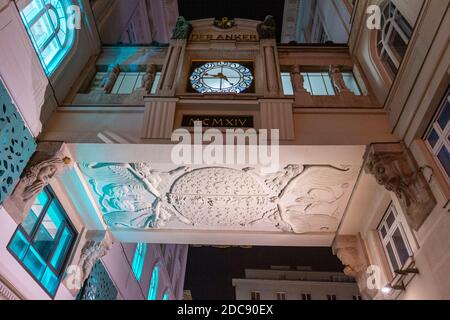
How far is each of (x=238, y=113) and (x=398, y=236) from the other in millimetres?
3852

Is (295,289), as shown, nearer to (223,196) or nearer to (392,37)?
(223,196)

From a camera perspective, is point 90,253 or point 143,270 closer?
point 90,253

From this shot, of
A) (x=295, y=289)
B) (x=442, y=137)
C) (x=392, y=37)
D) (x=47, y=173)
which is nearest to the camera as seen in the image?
(x=442, y=137)

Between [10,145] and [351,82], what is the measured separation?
7.09 meters

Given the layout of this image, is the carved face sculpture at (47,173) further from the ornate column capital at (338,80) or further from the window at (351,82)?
the window at (351,82)

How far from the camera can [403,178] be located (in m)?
5.14

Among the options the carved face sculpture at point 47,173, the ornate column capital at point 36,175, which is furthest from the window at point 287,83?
the carved face sculpture at point 47,173

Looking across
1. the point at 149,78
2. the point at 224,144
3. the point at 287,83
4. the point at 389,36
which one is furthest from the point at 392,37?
the point at 149,78

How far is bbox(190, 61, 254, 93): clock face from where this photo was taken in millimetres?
7168

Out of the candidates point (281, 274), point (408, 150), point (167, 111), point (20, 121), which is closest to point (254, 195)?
point (167, 111)

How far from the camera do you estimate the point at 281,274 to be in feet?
80.4

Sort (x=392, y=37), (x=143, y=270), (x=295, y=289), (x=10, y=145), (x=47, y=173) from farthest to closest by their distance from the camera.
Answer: (x=295, y=289), (x=143, y=270), (x=392, y=37), (x=47, y=173), (x=10, y=145)

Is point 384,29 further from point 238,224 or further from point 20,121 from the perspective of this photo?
point 20,121

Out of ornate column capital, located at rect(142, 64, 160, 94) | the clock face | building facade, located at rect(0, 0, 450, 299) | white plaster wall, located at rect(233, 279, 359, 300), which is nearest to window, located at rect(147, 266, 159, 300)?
building facade, located at rect(0, 0, 450, 299)
